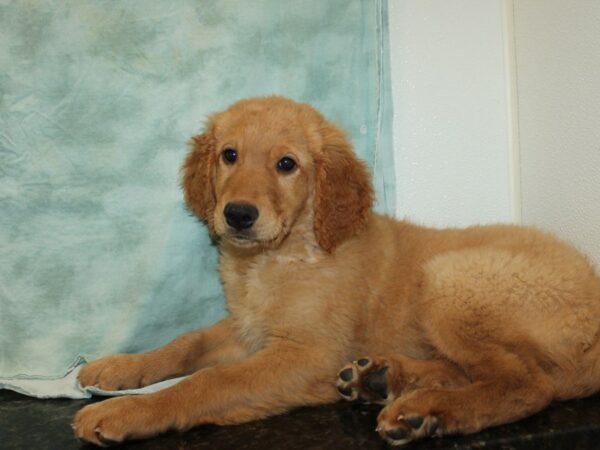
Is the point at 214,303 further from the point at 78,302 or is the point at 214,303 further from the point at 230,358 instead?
the point at 78,302

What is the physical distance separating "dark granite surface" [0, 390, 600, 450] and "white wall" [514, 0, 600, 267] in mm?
1162

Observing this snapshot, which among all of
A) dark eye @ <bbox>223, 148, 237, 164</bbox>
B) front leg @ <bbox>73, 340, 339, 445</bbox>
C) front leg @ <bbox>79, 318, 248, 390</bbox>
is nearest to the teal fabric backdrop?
front leg @ <bbox>79, 318, 248, 390</bbox>

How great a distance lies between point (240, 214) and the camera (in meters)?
2.81

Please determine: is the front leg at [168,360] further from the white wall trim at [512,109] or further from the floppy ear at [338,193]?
the white wall trim at [512,109]

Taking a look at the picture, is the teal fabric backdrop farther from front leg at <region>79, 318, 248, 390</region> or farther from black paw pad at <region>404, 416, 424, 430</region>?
black paw pad at <region>404, 416, 424, 430</region>

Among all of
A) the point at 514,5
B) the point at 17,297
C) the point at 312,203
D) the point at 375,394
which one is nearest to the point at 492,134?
the point at 514,5

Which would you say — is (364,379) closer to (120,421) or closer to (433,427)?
(433,427)

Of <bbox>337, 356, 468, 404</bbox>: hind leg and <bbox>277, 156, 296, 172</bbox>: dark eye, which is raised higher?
<bbox>277, 156, 296, 172</bbox>: dark eye

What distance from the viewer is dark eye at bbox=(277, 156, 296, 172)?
312cm

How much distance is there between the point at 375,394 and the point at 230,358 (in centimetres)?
89

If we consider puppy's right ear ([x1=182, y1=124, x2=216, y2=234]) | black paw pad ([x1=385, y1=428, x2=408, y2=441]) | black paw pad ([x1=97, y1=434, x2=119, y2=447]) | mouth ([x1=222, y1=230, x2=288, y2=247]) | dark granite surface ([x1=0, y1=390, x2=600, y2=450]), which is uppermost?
puppy's right ear ([x1=182, y1=124, x2=216, y2=234])

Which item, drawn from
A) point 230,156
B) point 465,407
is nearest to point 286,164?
point 230,156

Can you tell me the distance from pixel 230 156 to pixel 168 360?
1.09m

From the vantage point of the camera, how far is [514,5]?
4055 mm
